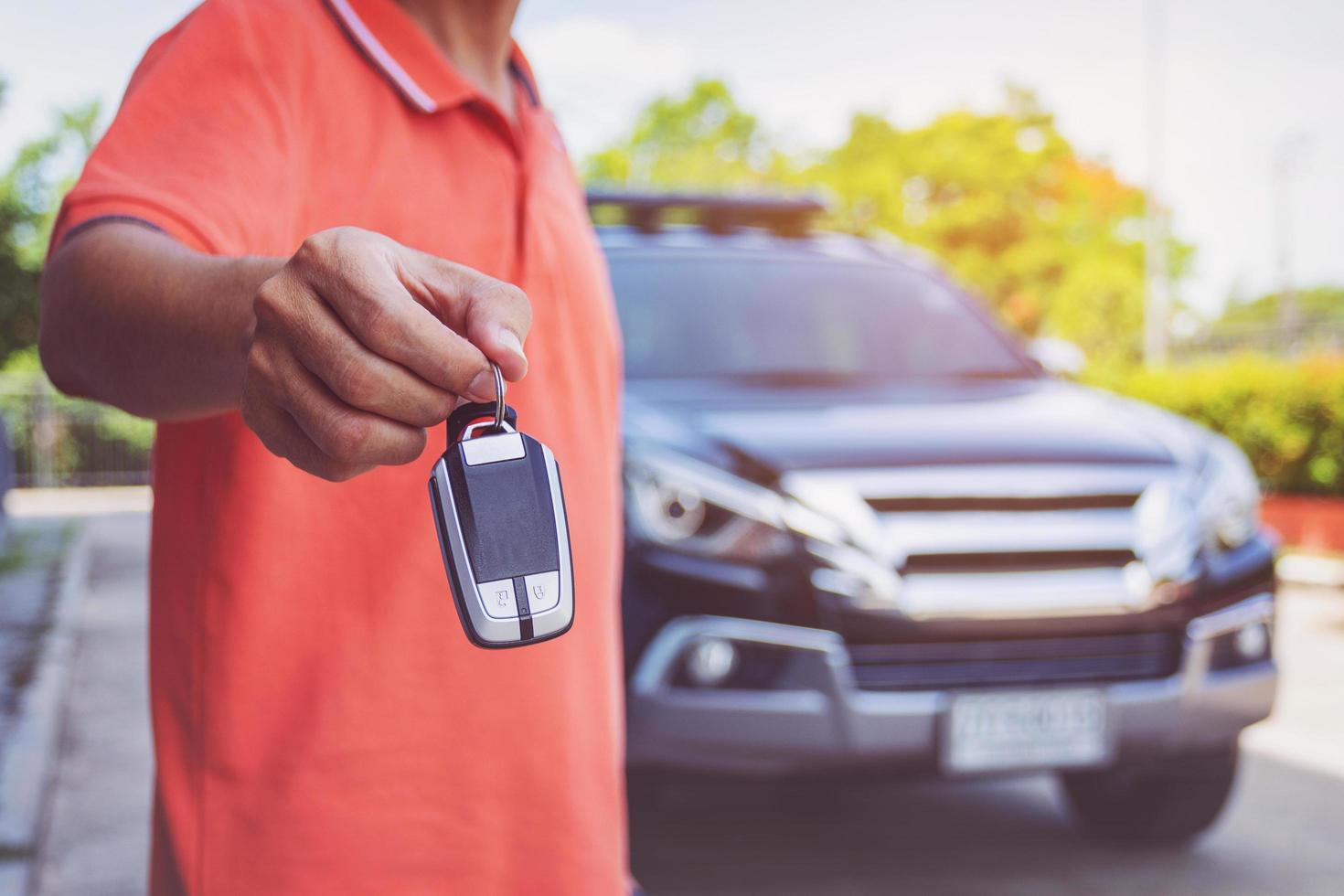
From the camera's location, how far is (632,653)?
3127mm

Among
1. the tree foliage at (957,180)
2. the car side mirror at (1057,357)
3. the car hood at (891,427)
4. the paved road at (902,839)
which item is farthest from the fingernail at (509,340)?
the tree foliage at (957,180)

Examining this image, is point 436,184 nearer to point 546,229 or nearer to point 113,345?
point 546,229

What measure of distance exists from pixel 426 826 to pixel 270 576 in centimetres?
24

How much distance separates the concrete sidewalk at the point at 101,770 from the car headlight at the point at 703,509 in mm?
1319

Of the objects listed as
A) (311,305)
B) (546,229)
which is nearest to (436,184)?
(546,229)

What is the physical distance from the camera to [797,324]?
14.6ft

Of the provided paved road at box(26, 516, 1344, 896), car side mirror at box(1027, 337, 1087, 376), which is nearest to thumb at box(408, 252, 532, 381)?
paved road at box(26, 516, 1344, 896)

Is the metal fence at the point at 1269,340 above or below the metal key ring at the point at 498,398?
below

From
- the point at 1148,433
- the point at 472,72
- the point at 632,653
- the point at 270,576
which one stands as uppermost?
the point at 472,72

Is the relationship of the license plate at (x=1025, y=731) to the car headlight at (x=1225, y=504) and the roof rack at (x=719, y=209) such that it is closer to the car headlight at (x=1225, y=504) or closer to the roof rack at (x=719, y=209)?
the car headlight at (x=1225, y=504)

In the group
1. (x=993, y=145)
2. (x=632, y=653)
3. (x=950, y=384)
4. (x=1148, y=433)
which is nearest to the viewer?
(x=632, y=653)

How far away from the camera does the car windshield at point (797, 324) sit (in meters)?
4.18

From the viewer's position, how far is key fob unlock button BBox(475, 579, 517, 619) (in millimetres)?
766

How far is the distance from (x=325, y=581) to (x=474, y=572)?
378 mm
